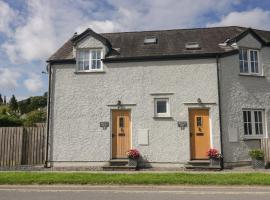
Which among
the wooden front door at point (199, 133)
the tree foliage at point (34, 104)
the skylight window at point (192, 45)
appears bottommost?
the wooden front door at point (199, 133)

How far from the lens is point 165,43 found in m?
16.5

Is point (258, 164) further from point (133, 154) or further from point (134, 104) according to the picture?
point (134, 104)

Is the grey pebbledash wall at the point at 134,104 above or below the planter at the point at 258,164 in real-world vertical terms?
above

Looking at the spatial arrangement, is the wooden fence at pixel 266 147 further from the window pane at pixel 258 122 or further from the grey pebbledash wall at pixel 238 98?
the window pane at pixel 258 122

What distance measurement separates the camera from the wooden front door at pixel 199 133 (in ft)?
47.8

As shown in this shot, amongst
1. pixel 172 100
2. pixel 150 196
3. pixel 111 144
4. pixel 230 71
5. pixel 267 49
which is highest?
pixel 267 49

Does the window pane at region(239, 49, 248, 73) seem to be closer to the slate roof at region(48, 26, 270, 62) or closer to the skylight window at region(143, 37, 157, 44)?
the slate roof at region(48, 26, 270, 62)

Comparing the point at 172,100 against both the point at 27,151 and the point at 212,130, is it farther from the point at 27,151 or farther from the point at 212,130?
the point at 27,151

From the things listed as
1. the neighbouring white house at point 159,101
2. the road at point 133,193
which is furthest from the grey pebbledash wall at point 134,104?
the road at point 133,193

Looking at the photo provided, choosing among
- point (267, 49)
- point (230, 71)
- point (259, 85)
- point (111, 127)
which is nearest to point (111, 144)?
point (111, 127)

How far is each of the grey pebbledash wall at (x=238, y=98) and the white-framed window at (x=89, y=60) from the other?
20.0 feet

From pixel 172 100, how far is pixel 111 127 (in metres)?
3.21

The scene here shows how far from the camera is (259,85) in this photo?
1555cm

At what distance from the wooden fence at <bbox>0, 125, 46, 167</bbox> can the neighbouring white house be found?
948 millimetres
